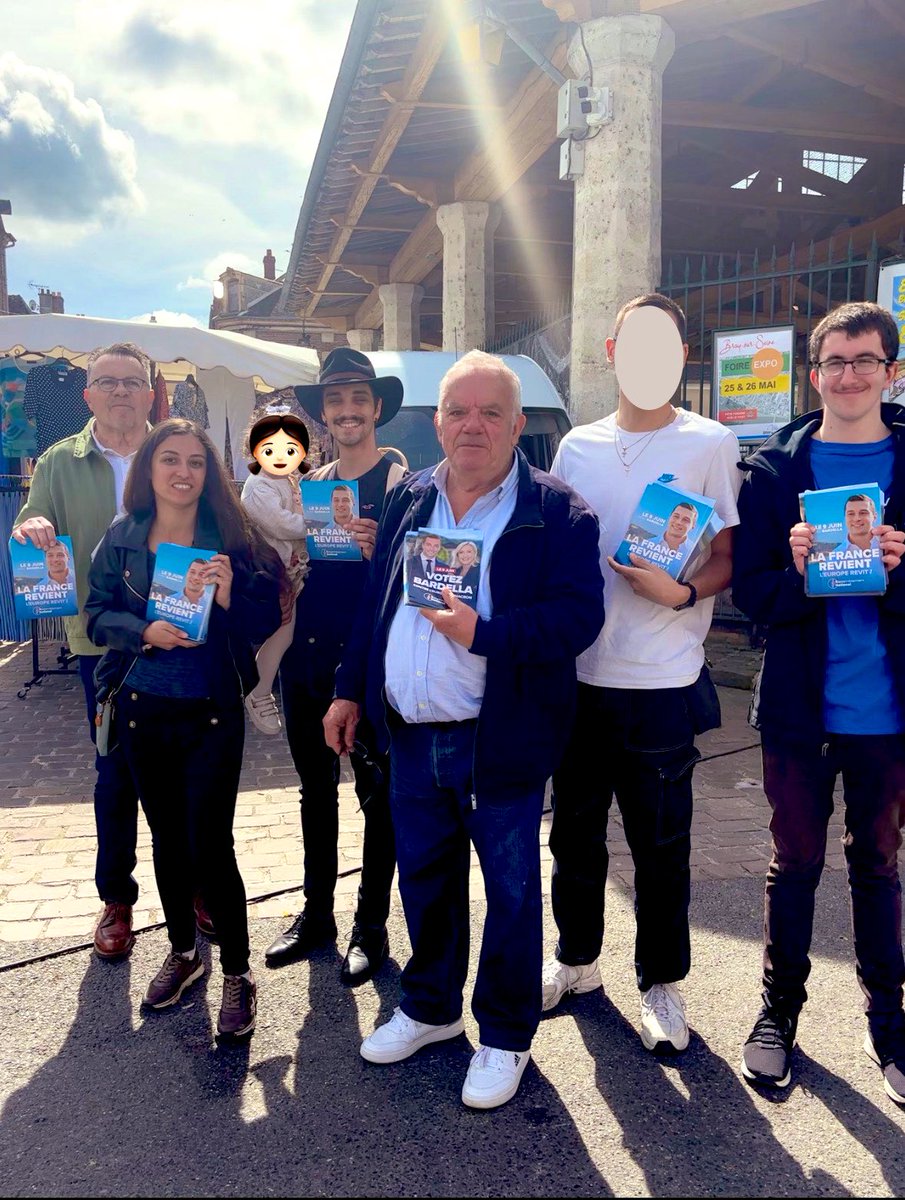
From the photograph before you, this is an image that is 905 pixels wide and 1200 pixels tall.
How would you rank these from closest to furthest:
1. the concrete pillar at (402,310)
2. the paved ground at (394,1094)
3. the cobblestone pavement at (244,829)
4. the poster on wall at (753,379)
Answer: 1. the paved ground at (394,1094)
2. the cobblestone pavement at (244,829)
3. the poster on wall at (753,379)
4. the concrete pillar at (402,310)

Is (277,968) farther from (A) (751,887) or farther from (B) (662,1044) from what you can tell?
(A) (751,887)

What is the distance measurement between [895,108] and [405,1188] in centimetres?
1114

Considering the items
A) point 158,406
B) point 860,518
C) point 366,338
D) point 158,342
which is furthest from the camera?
point 366,338

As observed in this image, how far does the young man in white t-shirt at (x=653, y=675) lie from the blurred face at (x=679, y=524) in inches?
6.4

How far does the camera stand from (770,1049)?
2699 mm

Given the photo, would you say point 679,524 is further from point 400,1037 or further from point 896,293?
point 896,293

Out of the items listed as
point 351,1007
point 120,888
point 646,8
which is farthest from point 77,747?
point 646,8

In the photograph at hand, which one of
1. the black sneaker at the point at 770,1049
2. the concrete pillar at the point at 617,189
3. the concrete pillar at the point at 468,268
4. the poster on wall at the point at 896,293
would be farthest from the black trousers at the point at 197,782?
the concrete pillar at the point at 468,268

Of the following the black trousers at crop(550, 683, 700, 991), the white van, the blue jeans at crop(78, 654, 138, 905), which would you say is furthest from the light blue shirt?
the white van

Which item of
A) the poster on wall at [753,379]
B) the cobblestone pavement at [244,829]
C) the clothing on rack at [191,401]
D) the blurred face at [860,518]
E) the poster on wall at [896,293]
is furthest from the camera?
the clothing on rack at [191,401]

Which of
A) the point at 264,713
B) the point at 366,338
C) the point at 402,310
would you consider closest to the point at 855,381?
the point at 264,713

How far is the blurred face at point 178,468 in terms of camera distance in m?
2.99

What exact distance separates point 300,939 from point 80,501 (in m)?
1.77

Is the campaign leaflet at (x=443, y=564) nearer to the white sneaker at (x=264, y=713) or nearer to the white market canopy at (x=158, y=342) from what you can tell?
the white sneaker at (x=264, y=713)
